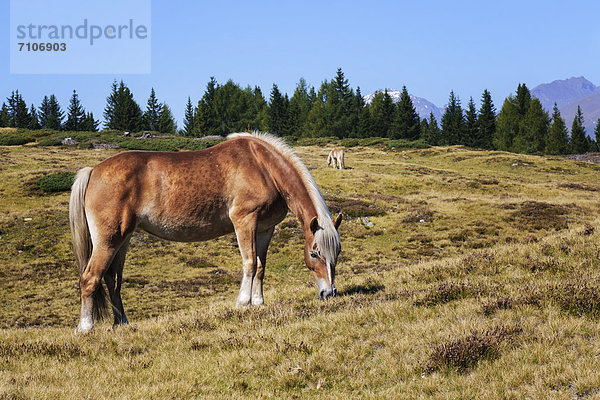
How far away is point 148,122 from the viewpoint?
408 ft

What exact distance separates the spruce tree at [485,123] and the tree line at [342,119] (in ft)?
0.67

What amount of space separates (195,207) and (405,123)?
103 metres

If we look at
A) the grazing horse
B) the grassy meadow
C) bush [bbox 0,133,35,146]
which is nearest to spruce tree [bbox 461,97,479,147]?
the grazing horse

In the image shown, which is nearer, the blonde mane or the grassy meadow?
the grassy meadow

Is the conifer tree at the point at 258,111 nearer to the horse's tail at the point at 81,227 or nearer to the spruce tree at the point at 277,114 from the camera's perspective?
the spruce tree at the point at 277,114

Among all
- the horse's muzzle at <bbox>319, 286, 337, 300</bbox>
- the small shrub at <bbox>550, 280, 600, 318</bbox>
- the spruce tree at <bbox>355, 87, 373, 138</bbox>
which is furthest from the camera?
the spruce tree at <bbox>355, 87, 373, 138</bbox>

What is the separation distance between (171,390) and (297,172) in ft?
17.3

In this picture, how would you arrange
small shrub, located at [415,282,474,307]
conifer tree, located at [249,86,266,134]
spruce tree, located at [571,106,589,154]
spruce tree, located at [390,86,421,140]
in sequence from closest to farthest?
small shrub, located at [415,282,474,307] < spruce tree, located at [571,106,589,154] < spruce tree, located at [390,86,421,140] < conifer tree, located at [249,86,266,134]

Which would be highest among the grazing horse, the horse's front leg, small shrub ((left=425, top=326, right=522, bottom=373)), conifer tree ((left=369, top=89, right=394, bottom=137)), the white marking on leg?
conifer tree ((left=369, top=89, right=394, bottom=137))

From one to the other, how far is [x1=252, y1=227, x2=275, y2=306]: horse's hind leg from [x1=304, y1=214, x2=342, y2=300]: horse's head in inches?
41.1

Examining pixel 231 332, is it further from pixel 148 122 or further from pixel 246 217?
pixel 148 122

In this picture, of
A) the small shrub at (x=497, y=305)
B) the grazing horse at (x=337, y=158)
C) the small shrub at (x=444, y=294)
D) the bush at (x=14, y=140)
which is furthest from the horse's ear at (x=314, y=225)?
the bush at (x=14, y=140)

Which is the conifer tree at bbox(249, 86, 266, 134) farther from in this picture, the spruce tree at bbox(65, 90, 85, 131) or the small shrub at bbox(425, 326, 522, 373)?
the small shrub at bbox(425, 326, 522, 373)

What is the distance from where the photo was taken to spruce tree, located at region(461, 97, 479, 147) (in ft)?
A: 336
